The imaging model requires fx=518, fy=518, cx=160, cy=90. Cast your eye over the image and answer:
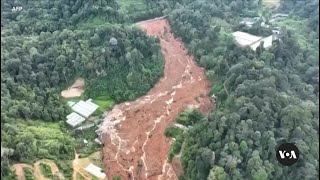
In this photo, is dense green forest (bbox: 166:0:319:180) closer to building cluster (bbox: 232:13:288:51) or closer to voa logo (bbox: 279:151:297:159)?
voa logo (bbox: 279:151:297:159)

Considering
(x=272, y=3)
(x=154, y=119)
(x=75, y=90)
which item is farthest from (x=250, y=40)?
(x=75, y=90)

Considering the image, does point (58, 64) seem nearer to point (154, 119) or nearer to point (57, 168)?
point (154, 119)

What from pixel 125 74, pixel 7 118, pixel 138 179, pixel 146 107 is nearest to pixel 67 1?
pixel 125 74

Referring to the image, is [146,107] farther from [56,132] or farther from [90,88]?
[56,132]

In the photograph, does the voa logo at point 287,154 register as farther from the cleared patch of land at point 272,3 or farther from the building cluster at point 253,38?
the cleared patch of land at point 272,3

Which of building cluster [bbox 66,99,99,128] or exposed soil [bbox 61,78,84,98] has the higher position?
exposed soil [bbox 61,78,84,98]

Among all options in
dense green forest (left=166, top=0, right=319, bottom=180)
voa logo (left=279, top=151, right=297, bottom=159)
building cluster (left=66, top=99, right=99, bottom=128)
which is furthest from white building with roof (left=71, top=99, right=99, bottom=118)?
voa logo (left=279, top=151, right=297, bottom=159)
